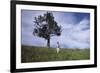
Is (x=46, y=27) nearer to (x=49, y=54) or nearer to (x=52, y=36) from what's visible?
(x=52, y=36)

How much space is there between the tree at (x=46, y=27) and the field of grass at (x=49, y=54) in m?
0.09

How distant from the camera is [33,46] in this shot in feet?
6.15

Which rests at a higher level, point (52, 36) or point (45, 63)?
point (52, 36)

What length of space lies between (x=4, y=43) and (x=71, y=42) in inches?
27.9

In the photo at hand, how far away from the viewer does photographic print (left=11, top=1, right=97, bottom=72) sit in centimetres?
182

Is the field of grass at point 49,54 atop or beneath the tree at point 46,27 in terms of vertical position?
beneath

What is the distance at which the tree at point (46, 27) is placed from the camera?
1.89 metres

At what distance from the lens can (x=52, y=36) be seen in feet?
6.35

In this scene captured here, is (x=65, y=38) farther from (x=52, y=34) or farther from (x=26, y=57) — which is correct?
(x=26, y=57)

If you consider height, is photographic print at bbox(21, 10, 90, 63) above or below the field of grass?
above

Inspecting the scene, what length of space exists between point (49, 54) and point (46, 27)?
0.94 feet

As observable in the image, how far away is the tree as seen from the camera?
189 cm

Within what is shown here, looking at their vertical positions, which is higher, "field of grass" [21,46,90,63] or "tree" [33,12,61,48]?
"tree" [33,12,61,48]

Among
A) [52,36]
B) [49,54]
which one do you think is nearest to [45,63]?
[49,54]
